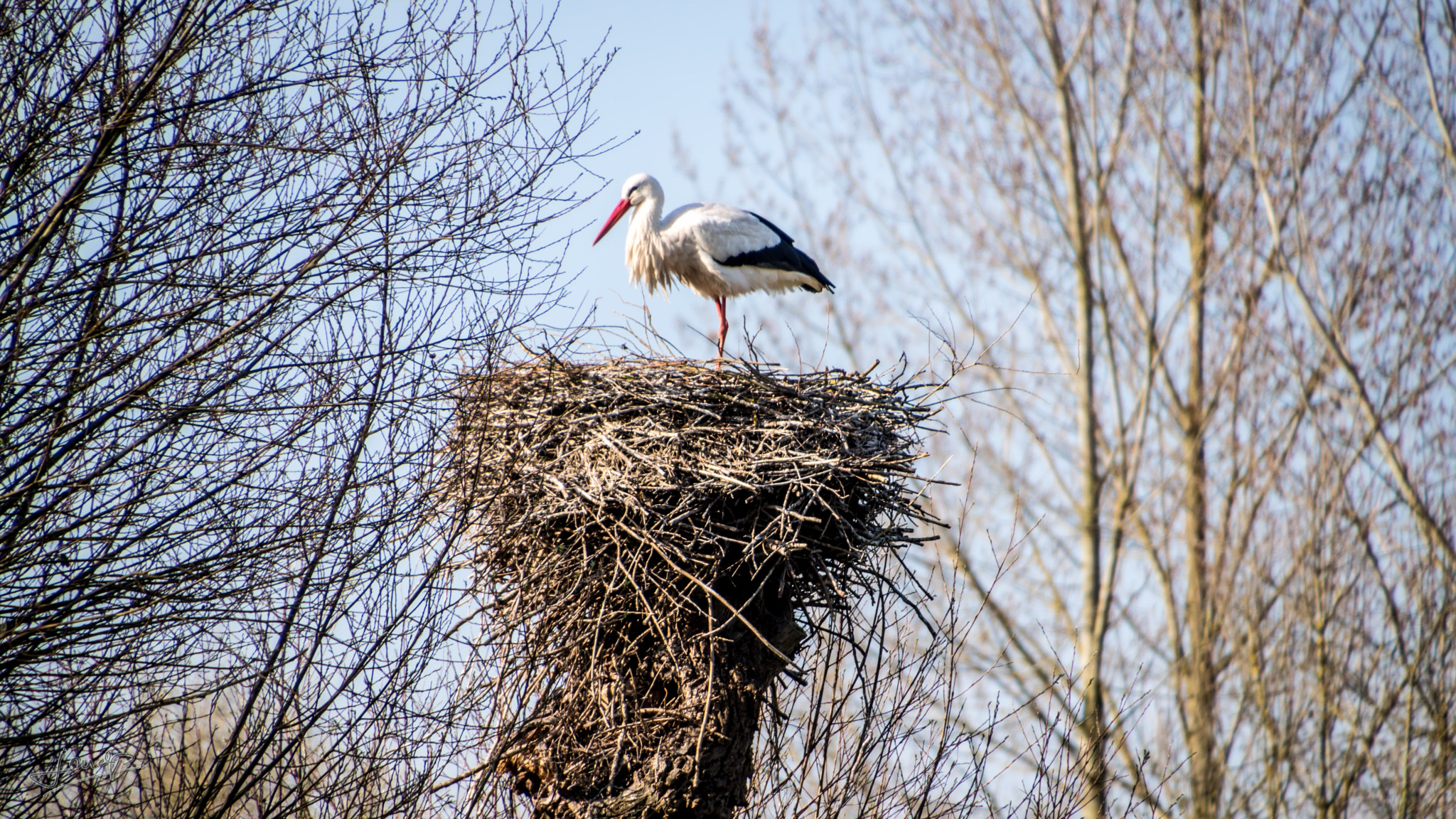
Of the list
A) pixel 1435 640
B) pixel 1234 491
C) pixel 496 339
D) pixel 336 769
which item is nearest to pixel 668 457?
pixel 496 339

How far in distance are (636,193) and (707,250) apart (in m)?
0.79

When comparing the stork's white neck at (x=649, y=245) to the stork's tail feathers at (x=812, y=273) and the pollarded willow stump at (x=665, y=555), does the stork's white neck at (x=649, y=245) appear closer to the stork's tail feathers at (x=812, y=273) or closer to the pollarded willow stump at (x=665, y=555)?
the stork's tail feathers at (x=812, y=273)

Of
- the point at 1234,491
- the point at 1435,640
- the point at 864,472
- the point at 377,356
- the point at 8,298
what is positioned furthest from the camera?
the point at 1234,491

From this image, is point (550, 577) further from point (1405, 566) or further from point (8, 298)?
point (1405, 566)

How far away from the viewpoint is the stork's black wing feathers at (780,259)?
7586 mm

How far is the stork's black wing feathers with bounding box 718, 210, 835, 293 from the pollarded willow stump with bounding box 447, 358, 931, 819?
280 cm

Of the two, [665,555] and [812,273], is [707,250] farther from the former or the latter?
[665,555]

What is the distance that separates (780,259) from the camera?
777 centimetres

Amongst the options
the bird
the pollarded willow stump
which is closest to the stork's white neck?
the bird

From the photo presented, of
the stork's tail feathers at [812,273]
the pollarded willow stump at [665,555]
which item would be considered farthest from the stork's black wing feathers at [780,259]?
the pollarded willow stump at [665,555]

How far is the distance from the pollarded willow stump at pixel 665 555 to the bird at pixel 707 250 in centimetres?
278

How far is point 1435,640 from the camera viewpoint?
1061 centimetres

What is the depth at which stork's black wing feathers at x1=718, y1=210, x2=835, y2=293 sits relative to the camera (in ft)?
24.9

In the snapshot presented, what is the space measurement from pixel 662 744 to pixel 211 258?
2.57m
